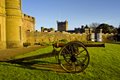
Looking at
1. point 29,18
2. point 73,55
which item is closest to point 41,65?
point 73,55

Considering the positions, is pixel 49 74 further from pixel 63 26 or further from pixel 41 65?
pixel 63 26

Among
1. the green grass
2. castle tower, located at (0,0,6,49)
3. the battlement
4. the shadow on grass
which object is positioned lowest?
the green grass

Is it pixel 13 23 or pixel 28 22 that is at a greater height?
pixel 28 22

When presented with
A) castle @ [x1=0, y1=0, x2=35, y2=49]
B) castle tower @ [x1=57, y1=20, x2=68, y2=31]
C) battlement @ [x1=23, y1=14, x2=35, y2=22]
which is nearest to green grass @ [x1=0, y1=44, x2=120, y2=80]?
castle @ [x1=0, y1=0, x2=35, y2=49]

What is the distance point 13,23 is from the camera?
2514 centimetres

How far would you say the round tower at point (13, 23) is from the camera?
24.8 m

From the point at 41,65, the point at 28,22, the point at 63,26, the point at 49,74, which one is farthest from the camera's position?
the point at 63,26

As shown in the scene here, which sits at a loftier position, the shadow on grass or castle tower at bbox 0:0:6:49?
castle tower at bbox 0:0:6:49

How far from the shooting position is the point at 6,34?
24750 millimetres

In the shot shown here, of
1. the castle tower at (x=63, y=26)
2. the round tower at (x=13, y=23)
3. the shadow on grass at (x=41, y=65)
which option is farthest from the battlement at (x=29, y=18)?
the castle tower at (x=63, y=26)

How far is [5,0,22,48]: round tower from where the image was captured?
2483cm

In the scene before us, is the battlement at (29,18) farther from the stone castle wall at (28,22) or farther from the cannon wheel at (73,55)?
the cannon wheel at (73,55)

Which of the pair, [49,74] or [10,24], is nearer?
[49,74]

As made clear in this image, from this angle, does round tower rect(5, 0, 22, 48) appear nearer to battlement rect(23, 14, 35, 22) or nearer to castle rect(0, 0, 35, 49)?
castle rect(0, 0, 35, 49)
